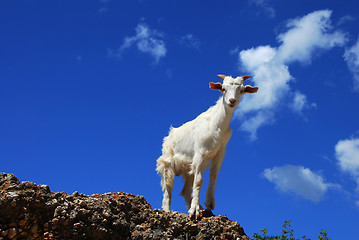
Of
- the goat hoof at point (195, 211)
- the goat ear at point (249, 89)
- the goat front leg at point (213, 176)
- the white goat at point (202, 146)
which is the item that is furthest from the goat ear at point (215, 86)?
the goat hoof at point (195, 211)

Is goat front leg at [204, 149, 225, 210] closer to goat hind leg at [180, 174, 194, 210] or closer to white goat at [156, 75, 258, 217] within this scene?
white goat at [156, 75, 258, 217]

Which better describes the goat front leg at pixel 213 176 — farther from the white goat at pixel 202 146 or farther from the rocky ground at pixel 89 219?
the rocky ground at pixel 89 219

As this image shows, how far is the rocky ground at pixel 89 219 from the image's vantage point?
7418 millimetres

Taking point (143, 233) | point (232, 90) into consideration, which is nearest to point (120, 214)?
point (143, 233)

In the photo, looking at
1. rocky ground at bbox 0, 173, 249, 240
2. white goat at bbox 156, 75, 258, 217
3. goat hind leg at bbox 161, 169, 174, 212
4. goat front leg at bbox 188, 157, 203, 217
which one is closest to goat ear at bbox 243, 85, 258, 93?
white goat at bbox 156, 75, 258, 217

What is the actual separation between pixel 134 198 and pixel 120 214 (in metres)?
0.75

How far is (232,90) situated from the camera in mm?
10492

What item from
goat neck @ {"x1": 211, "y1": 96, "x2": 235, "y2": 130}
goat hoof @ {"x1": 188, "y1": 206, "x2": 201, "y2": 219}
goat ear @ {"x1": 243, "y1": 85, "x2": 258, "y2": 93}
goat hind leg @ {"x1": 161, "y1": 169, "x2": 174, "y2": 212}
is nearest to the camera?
goat hoof @ {"x1": 188, "y1": 206, "x2": 201, "y2": 219}

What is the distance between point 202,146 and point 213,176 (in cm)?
87

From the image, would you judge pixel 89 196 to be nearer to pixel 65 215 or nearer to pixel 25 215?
pixel 65 215

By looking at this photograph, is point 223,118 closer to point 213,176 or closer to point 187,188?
point 213,176

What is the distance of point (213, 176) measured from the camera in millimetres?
10828

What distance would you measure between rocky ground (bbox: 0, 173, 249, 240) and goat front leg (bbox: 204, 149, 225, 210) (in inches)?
38.2

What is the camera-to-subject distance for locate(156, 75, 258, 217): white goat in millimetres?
10539
